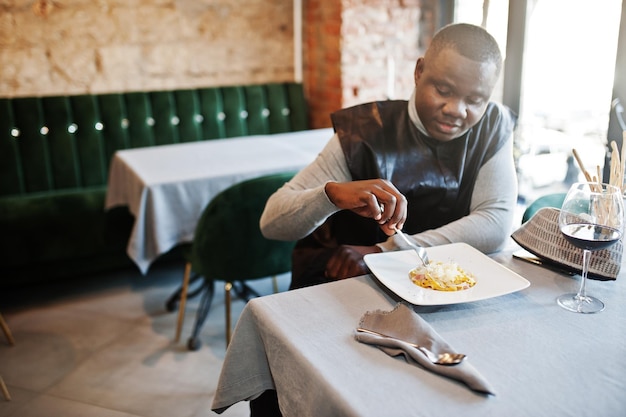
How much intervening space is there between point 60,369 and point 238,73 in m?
2.32

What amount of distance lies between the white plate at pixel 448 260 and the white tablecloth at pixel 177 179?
1400 millimetres

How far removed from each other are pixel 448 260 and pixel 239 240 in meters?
1.15

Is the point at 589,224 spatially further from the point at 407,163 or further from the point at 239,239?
the point at 239,239

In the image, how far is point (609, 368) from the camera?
0.95m

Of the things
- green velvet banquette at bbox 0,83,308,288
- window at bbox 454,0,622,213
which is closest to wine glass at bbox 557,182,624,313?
window at bbox 454,0,622,213

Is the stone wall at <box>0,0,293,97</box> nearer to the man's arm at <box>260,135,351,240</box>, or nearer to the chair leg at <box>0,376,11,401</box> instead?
the chair leg at <box>0,376,11,401</box>

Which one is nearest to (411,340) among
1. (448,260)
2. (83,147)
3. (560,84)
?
(448,260)

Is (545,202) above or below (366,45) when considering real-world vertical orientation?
below

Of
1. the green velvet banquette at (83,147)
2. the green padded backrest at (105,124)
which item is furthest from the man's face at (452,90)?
the green padded backrest at (105,124)

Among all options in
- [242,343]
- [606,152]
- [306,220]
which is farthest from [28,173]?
[606,152]

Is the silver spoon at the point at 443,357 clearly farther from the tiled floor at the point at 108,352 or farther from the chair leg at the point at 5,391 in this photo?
the chair leg at the point at 5,391

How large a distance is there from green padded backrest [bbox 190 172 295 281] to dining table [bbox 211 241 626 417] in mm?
1046

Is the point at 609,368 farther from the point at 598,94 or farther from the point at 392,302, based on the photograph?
the point at 598,94

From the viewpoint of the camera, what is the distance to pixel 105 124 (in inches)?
142
